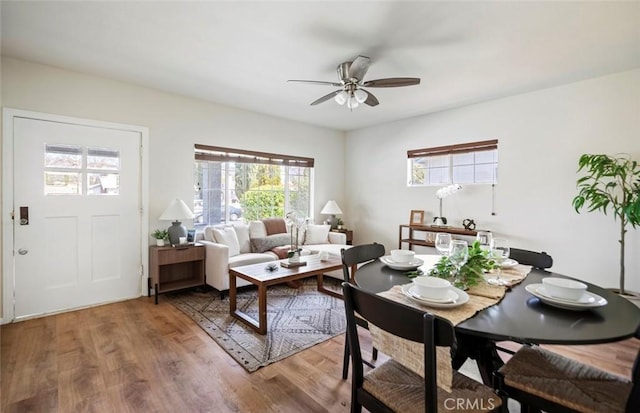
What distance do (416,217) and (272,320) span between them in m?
2.88

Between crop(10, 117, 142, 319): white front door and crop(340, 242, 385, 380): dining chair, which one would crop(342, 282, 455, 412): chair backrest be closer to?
crop(340, 242, 385, 380): dining chair

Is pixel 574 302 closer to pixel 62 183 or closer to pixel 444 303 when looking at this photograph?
pixel 444 303

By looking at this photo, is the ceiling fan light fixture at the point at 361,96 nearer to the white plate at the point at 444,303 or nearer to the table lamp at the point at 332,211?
the white plate at the point at 444,303

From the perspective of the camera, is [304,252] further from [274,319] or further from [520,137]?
[520,137]

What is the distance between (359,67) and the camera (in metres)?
2.59

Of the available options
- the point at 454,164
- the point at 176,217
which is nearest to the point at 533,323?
the point at 176,217

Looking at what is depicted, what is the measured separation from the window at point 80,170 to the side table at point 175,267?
92 centimetres

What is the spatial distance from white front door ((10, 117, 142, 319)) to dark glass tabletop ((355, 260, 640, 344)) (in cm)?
380

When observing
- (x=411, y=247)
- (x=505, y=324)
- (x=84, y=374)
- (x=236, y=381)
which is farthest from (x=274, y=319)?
(x=411, y=247)

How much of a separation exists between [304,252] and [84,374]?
7.54ft

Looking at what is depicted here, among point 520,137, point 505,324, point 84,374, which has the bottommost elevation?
point 84,374

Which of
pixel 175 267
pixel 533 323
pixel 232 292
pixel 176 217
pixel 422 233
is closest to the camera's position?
pixel 533 323

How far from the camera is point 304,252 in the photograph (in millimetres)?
3719

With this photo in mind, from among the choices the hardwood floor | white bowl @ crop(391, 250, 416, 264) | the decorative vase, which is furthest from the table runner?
the decorative vase
